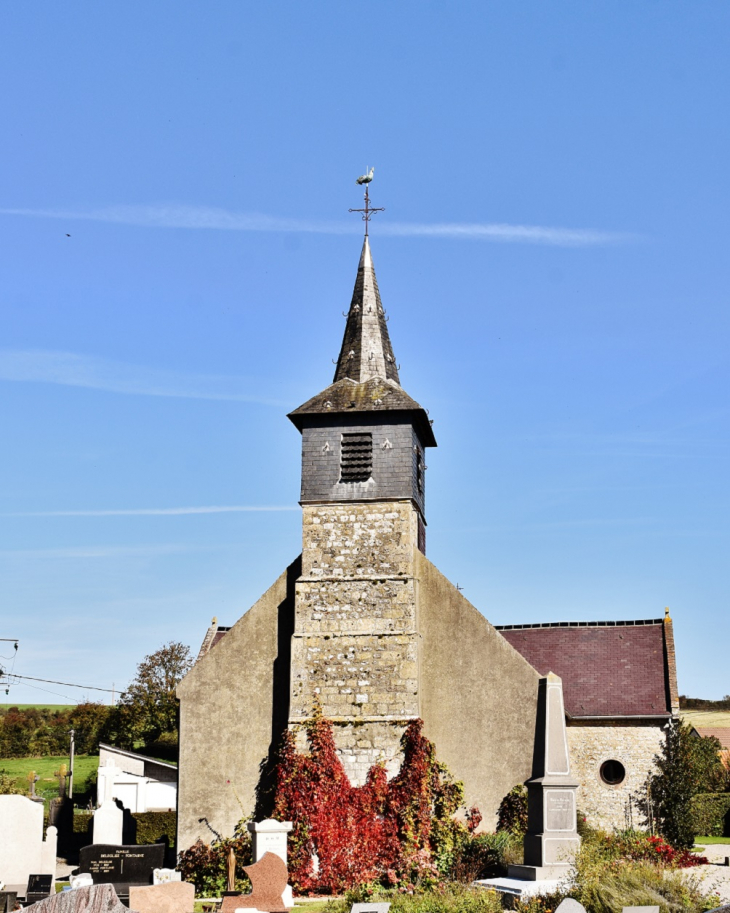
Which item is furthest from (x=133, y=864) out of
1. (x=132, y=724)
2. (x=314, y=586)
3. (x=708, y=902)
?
(x=132, y=724)

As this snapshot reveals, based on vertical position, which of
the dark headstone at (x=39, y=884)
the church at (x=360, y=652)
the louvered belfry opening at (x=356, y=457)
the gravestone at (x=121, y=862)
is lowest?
the dark headstone at (x=39, y=884)

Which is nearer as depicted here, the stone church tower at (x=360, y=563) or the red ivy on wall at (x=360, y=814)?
the red ivy on wall at (x=360, y=814)

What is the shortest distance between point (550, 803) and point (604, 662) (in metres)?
11.6

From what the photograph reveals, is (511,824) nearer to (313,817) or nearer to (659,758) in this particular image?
(313,817)

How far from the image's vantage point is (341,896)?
64.4 feet

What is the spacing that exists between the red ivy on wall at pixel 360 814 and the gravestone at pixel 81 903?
7604 millimetres

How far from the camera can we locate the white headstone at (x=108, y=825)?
22438mm

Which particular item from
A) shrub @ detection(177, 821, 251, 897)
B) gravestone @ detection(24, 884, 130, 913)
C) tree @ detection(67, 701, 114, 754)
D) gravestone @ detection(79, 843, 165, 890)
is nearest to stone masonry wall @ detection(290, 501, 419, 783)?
shrub @ detection(177, 821, 251, 897)

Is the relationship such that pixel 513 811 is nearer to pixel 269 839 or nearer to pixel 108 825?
pixel 269 839

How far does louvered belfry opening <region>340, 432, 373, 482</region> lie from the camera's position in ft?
77.6

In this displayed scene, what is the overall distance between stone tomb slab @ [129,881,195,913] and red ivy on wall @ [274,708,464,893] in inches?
165

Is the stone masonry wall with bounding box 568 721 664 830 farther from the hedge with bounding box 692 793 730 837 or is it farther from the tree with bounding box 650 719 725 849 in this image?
the hedge with bounding box 692 793 730 837

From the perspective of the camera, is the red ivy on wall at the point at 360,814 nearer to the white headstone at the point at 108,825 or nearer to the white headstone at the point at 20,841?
the white headstone at the point at 108,825

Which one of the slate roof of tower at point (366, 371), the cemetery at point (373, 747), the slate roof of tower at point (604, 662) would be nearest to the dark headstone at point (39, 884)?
the cemetery at point (373, 747)
